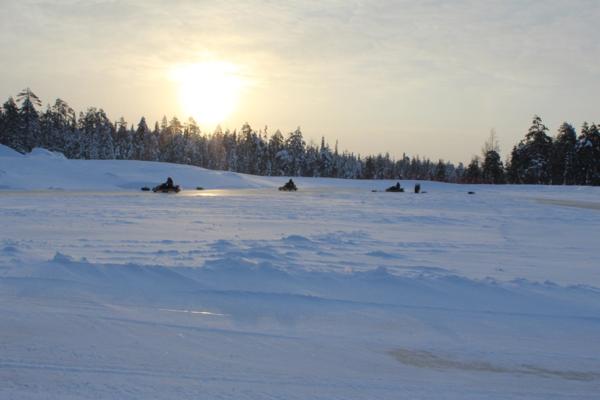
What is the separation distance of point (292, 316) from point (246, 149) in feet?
363

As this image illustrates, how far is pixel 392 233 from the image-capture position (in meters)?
13.8

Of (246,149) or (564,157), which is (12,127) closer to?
(246,149)

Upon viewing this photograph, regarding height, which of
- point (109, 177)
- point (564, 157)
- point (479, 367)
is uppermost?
point (564, 157)

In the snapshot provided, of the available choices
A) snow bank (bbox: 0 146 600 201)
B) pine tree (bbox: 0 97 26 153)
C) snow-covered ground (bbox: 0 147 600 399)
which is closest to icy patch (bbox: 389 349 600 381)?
snow-covered ground (bbox: 0 147 600 399)

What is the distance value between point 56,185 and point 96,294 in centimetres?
3287

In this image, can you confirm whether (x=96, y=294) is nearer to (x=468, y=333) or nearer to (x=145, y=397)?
(x=145, y=397)

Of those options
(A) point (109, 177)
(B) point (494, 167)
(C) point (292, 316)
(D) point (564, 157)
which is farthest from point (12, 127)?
(C) point (292, 316)

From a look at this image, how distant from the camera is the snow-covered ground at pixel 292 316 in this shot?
4289 millimetres

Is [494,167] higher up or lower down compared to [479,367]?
higher up

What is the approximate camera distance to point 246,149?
11538cm

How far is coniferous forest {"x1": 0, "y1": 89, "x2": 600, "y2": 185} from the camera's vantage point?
69438 millimetres

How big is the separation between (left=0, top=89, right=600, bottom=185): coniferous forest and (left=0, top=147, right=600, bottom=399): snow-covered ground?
2499 inches

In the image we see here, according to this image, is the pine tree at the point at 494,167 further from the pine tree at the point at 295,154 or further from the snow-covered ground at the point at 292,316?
the snow-covered ground at the point at 292,316

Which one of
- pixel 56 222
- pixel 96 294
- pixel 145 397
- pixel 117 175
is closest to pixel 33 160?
pixel 117 175
